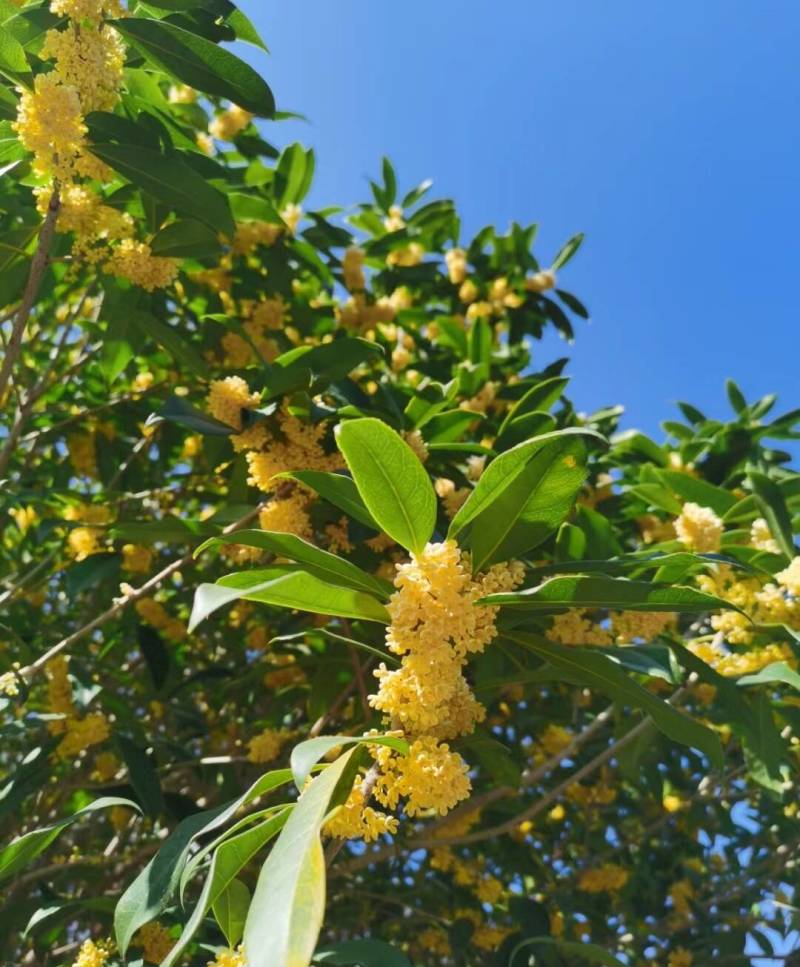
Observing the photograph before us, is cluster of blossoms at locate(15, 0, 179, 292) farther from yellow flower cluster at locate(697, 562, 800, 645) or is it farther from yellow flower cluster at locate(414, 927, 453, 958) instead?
yellow flower cluster at locate(414, 927, 453, 958)

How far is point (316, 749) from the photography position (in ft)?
3.54

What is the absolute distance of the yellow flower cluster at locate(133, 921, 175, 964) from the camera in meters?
1.76

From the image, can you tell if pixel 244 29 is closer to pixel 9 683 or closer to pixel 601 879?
pixel 9 683

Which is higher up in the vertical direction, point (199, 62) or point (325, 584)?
point (199, 62)

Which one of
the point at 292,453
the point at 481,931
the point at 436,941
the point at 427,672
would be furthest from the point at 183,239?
the point at 436,941

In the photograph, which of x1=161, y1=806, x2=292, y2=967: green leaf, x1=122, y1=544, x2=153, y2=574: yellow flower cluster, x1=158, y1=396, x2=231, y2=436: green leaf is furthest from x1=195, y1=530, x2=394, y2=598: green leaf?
x1=122, y1=544, x2=153, y2=574: yellow flower cluster

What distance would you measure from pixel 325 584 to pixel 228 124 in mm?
2695

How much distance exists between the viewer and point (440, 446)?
1.98 meters

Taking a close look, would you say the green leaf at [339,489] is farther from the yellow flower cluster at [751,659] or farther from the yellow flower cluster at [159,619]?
the yellow flower cluster at [159,619]

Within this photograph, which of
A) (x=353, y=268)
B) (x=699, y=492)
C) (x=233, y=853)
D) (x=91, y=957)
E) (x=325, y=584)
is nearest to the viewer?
(x=233, y=853)

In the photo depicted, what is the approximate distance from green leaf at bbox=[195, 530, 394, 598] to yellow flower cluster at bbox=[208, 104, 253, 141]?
259 cm

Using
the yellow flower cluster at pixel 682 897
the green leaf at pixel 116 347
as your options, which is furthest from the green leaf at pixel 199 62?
the yellow flower cluster at pixel 682 897

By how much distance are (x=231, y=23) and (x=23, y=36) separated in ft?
1.72

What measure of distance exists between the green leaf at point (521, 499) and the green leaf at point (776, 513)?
96 cm
